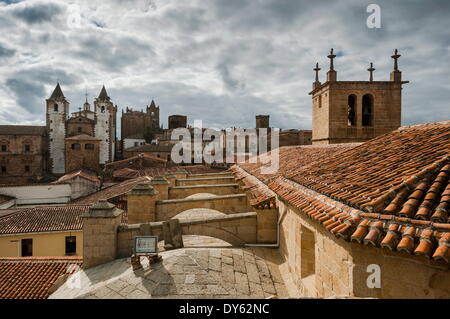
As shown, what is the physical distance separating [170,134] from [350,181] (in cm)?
5680

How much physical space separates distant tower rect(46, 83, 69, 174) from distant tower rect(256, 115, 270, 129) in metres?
31.9

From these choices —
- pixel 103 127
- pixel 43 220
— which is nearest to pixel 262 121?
pixel 103 127

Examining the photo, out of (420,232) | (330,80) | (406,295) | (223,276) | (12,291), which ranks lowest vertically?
(12,291)

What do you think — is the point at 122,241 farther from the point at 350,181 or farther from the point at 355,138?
the point at 355,138

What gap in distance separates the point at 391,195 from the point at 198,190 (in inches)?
380

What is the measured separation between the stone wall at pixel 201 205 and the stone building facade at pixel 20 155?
3716 cm

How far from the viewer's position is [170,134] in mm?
59188

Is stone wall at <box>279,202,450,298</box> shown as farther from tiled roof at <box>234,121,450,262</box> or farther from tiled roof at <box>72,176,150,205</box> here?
tiled roof at <box>72,176,150,205</box>

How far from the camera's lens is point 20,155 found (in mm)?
39625

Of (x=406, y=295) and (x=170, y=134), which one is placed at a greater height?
(x=170, y=134)

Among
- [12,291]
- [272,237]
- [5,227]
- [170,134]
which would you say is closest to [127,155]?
[170,134]

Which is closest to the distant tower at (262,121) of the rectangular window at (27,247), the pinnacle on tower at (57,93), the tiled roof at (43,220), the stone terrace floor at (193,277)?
the pinnacle on tower at (57,93)

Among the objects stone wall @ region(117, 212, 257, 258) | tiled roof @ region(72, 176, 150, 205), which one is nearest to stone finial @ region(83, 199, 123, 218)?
stone wall @ region(117, 212, 257, 258)

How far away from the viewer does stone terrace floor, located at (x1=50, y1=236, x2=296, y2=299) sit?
4531 millimetres
